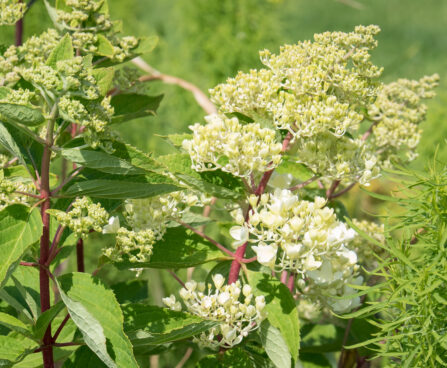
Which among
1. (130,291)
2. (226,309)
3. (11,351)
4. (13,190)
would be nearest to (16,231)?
(13,190)

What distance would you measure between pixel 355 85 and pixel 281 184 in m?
0.17

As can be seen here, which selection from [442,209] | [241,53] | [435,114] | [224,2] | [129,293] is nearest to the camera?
[442,209]

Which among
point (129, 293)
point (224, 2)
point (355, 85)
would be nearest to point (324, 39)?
point (355, 85)

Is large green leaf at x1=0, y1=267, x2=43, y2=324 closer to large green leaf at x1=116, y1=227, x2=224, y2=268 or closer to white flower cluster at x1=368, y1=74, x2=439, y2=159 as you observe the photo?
large green leaf at x1=116, y1=227, x2=224, y2=268

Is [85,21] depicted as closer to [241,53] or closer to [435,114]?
[435,114]

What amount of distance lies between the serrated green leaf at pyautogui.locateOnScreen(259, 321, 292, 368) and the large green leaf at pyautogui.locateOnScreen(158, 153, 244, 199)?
166 mm

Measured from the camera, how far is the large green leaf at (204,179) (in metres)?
0.71

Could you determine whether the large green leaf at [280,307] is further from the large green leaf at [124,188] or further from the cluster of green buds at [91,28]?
the cluster of green buds at [91,28]

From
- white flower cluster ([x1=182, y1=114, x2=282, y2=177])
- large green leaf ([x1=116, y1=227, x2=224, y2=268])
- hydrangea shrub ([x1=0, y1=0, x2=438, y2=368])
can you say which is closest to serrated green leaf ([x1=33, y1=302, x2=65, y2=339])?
hydrangea shrub ([x1=0, y1=0, x2=438, y2=368])

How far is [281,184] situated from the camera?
0.78 meters

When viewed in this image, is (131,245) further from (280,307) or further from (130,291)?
(130,291)

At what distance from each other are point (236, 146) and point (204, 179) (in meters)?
0.09

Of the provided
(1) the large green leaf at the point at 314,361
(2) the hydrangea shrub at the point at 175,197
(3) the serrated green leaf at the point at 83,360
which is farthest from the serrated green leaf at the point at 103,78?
(1) the large green leaf at the point at 314,361

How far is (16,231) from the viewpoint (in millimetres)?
610
